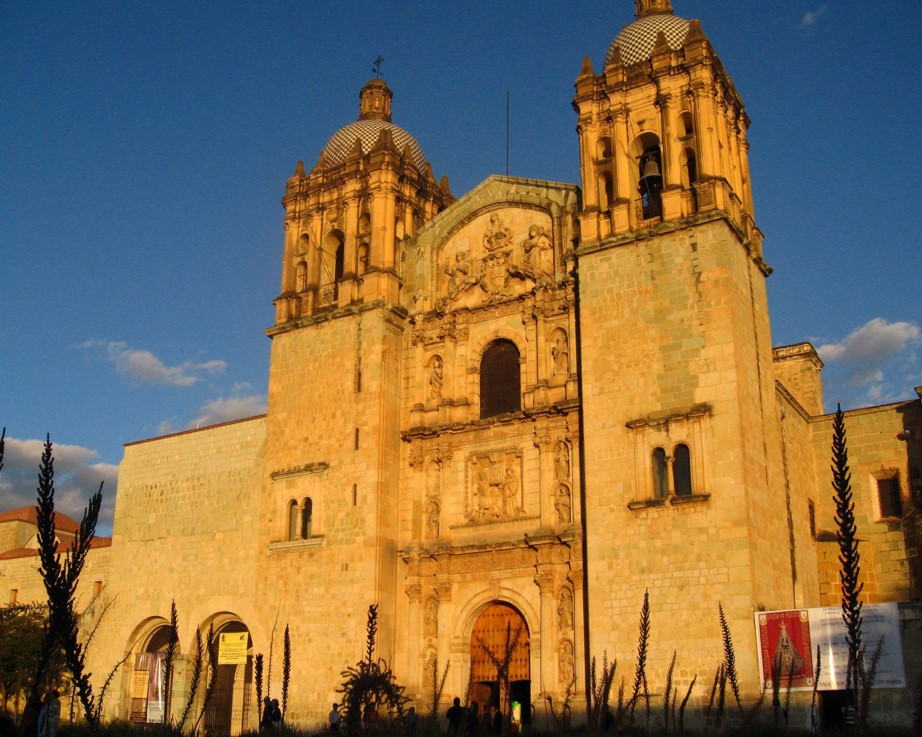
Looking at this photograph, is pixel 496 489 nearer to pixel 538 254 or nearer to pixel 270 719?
pixel 538 254

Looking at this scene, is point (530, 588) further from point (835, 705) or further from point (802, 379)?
point (802, 379)

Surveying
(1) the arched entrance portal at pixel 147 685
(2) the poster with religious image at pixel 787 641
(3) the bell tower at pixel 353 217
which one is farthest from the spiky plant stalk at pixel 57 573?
(1) the arched entrance portal at pixel 147 685

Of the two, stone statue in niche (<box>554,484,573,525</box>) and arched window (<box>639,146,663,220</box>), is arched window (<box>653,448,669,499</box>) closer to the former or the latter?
stone statue in niche (<box>554,484,573,525</box>)

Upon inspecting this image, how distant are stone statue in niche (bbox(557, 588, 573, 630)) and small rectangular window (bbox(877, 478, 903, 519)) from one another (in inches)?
322

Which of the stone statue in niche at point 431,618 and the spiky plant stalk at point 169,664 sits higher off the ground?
the stone statue in niche at point 431,618

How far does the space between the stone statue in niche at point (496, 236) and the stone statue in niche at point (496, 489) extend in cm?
515

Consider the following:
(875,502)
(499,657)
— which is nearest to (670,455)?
(499,657)

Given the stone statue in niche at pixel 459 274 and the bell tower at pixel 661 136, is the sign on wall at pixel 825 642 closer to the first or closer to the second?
the bell tower at pixel 661 136

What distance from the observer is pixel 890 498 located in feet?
80.1

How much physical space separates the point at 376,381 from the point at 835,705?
38.9ft

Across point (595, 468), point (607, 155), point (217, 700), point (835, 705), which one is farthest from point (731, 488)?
point (217, 700)

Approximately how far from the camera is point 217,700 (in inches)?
1018

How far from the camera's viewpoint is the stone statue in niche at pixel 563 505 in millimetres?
21906

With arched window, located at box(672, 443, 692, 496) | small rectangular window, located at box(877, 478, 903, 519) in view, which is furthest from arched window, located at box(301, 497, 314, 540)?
small rectangular window, located at box(877, 478, 903, 519)
